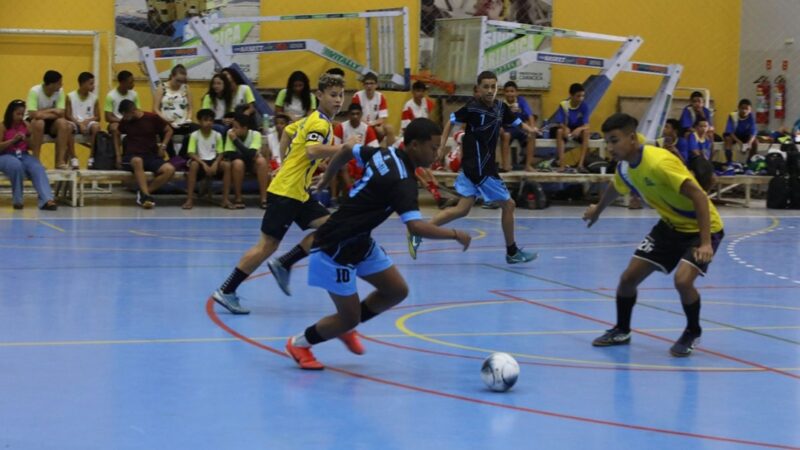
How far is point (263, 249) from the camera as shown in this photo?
29.1 feet

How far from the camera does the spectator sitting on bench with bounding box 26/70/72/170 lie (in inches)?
674

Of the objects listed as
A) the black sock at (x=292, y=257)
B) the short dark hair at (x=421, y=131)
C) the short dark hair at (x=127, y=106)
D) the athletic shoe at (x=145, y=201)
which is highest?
the short dark hair at (x=127, y=106)

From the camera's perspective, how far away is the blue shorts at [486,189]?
39.8 feet

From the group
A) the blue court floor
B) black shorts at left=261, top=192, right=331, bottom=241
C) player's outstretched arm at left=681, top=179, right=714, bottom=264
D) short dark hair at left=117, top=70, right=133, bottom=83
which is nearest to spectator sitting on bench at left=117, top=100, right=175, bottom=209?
short dark hair at left=117, top=70, right=133, bottom=83

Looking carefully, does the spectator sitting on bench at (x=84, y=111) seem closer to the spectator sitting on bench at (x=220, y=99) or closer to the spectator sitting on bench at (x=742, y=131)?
the spectator sitting on bench at (x=220, y=99)

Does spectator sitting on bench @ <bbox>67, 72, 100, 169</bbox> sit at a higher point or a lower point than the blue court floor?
higher

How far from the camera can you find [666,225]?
311 inches

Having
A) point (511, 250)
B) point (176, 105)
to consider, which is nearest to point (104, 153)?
point (176, 105)

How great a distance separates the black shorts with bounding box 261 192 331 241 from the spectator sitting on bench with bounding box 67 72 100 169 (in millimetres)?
9445

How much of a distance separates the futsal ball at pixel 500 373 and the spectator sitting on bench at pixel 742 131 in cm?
1618

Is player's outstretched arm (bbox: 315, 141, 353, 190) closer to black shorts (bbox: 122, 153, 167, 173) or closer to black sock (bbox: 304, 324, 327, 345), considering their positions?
black sock (bbox: 304, 324, 327, 345)

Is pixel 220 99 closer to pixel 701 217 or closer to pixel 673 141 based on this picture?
pixel 673 141

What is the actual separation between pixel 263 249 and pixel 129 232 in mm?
6043

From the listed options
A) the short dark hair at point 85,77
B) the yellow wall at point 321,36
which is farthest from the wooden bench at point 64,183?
the yellow wall at point 321,36
